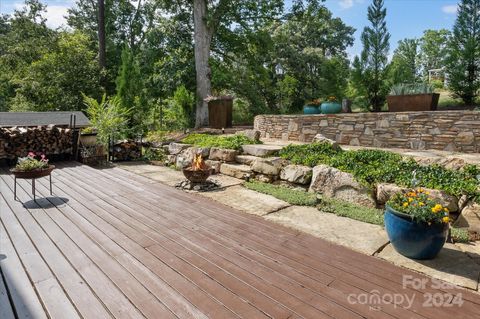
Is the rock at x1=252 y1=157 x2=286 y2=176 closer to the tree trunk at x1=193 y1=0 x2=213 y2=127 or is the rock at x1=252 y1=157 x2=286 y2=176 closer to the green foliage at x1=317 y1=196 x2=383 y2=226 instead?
the green foliage at x1=317 y1=196 x2=383 y2=226

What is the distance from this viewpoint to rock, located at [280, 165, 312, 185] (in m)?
4.71

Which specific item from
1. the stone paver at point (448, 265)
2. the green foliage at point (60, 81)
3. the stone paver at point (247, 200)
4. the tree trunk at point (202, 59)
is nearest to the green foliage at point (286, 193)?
the stone paver at point (247, 200)

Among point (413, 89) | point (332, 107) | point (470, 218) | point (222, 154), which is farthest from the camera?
point (332, 107)

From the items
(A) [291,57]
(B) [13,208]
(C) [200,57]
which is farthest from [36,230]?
(A) [291,57]

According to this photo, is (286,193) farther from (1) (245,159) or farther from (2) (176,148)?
(2) (176,148)

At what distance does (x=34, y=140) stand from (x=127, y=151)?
199 cm

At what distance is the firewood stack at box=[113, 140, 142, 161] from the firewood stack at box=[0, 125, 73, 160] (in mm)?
1178

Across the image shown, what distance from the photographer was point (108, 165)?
6879 mm

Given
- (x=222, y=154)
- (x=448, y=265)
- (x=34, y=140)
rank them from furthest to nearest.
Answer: (x=34, y=140), (x=222, y=154), (x=448, y=265)

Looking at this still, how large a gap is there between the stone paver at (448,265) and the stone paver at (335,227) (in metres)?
0.19

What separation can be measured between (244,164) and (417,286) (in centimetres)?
388

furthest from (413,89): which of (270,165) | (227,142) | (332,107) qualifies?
(227,142)

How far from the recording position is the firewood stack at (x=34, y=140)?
638cm

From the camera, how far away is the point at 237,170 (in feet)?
18.3
